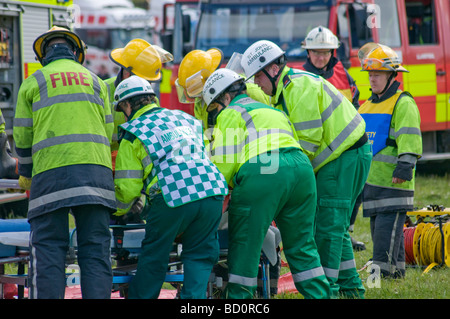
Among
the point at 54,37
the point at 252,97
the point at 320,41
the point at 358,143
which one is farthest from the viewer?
the point at 320,41

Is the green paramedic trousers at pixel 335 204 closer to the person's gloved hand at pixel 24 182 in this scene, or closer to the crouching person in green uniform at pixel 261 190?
the crouching person in green uniform at pixel 261 190

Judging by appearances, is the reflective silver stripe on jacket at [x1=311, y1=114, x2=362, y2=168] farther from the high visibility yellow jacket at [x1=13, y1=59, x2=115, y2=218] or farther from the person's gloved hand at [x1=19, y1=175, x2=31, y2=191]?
the person's gloved hand at [x1=19, y1=175, x2=31, y2=191]

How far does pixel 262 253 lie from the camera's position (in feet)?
17.2

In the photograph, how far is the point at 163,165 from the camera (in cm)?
476

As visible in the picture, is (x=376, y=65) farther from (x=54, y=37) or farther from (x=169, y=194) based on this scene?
(x=54, y=37)

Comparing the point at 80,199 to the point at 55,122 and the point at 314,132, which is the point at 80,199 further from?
the point at 314,132

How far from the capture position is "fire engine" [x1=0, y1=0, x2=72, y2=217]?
914 cm

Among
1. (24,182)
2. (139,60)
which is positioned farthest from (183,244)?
(139,60)

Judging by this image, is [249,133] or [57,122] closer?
[57,122]

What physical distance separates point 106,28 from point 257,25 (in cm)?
1225

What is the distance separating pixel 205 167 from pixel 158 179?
12.2 inches

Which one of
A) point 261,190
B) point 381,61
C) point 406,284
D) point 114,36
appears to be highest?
point 114,36

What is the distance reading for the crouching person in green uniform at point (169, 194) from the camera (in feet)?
15.4
